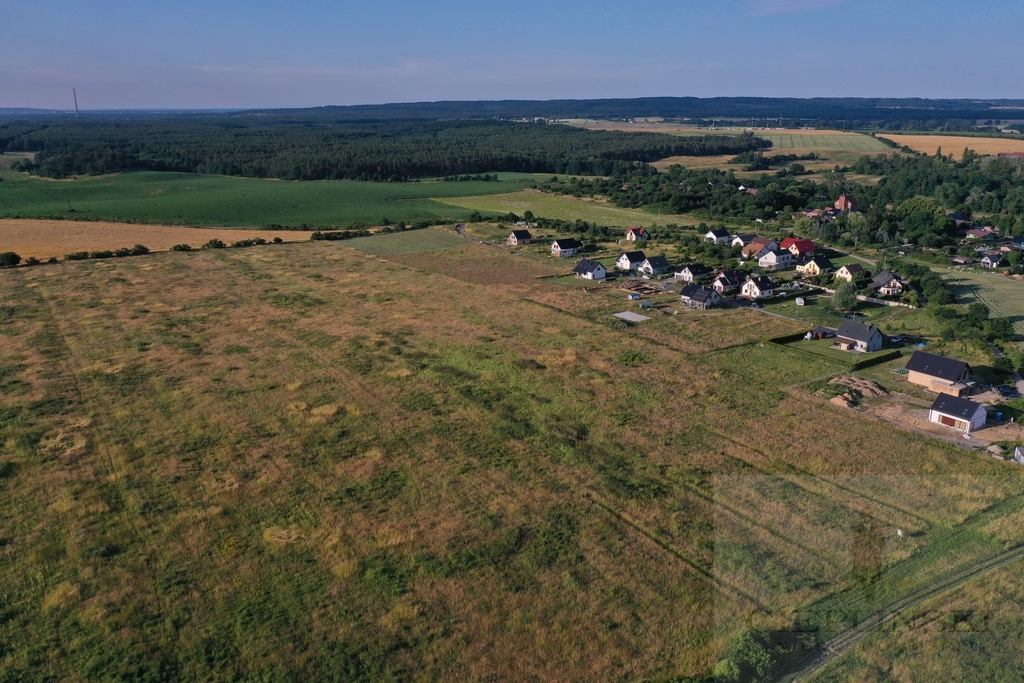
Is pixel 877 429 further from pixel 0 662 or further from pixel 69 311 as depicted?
pixel 69 311

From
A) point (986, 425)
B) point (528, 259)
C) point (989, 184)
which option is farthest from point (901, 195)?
point (986, 425)

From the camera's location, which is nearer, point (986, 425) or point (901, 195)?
point (986, 425)

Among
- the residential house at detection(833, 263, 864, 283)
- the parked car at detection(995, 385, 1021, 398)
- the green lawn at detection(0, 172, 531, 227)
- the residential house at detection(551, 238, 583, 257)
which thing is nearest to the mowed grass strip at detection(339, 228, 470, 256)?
the green lawn at detection(0, 172, 531, 227)

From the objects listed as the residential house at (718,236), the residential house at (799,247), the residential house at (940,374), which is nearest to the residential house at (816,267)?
the residential house at (799,247)

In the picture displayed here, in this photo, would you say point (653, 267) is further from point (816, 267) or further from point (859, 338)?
point (859, 338)

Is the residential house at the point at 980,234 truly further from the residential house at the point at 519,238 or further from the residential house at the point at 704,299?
the residential house at the point at 519,238

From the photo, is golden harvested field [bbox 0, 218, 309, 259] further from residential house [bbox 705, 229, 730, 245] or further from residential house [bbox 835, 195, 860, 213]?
residential house [bbox 835, 195, 860, 213]
